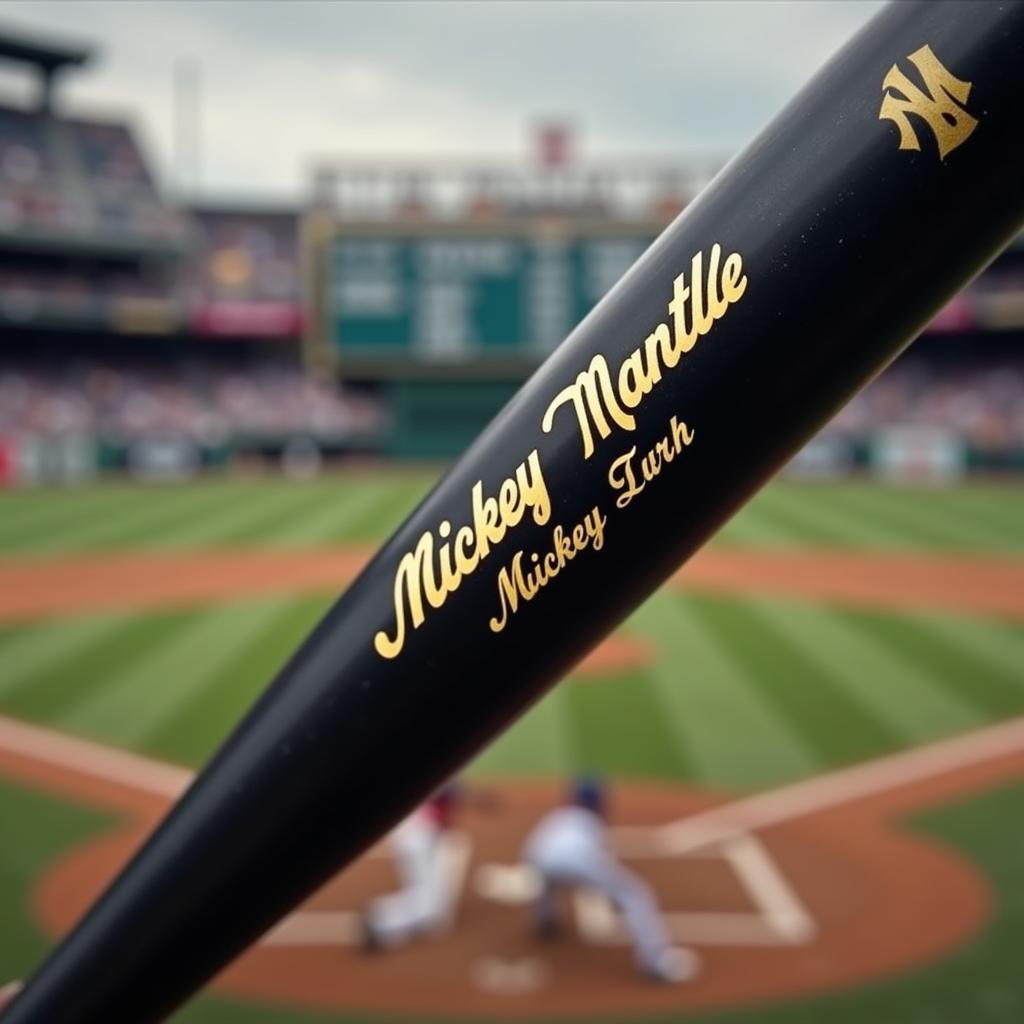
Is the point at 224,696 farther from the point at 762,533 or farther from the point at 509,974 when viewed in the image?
the point at 762,533

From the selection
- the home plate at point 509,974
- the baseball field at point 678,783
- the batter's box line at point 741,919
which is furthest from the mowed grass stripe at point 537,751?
the home plate at point 509,974

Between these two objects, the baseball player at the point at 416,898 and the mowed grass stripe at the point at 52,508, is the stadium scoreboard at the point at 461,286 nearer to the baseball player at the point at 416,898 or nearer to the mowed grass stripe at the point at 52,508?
the mowed grass stripe at the point at 52,508

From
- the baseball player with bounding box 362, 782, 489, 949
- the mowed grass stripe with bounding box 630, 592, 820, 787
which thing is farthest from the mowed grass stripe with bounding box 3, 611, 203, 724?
the mowed grass stripe with bounding box 630, 592, 820, 787

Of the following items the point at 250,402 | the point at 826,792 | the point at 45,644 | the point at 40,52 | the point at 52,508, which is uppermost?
the point at 40,52

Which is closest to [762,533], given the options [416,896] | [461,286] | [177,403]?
[461,286]

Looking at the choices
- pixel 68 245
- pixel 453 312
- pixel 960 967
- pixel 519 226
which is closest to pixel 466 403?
pixel 453 312
